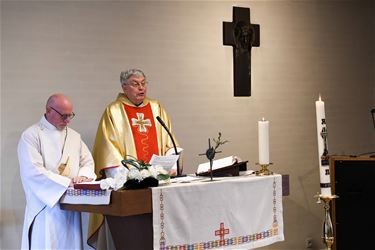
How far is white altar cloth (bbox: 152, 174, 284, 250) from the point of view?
124 inches

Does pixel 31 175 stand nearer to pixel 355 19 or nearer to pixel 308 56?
pixel 308 56

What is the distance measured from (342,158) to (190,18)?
1.85m

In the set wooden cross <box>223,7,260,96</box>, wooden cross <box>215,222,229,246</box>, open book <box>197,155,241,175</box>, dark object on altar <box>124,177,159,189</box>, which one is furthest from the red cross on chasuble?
wooden cross <box>223,7,260,96</box>

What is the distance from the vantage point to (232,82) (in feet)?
18.6

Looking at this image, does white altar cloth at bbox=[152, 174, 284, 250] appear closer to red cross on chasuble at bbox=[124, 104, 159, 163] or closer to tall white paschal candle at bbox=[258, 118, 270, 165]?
tall white paschal candle at bbox=[258, 118, 270, 165]

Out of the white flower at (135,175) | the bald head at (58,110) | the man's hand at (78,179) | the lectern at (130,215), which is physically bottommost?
the lectern at (130,215)

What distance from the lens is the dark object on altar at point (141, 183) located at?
3031 mm

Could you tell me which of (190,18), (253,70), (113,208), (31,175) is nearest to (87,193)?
(113,208)

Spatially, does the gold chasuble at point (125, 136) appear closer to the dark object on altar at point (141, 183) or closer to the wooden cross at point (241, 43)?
the dark object on altar at point (141, 183)

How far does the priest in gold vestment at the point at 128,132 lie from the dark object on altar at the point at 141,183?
1.05 meters

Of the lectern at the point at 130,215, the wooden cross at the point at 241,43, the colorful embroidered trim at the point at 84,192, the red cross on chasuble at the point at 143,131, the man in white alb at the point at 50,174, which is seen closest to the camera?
the lectern at the point at 130,215

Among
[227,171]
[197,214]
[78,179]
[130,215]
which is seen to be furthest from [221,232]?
[78,179]

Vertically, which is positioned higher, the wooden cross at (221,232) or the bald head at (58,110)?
the bald head at (58,110)

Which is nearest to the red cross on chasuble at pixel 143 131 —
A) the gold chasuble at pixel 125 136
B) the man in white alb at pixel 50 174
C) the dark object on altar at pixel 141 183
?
the gold chasuble at pixel 125 136
